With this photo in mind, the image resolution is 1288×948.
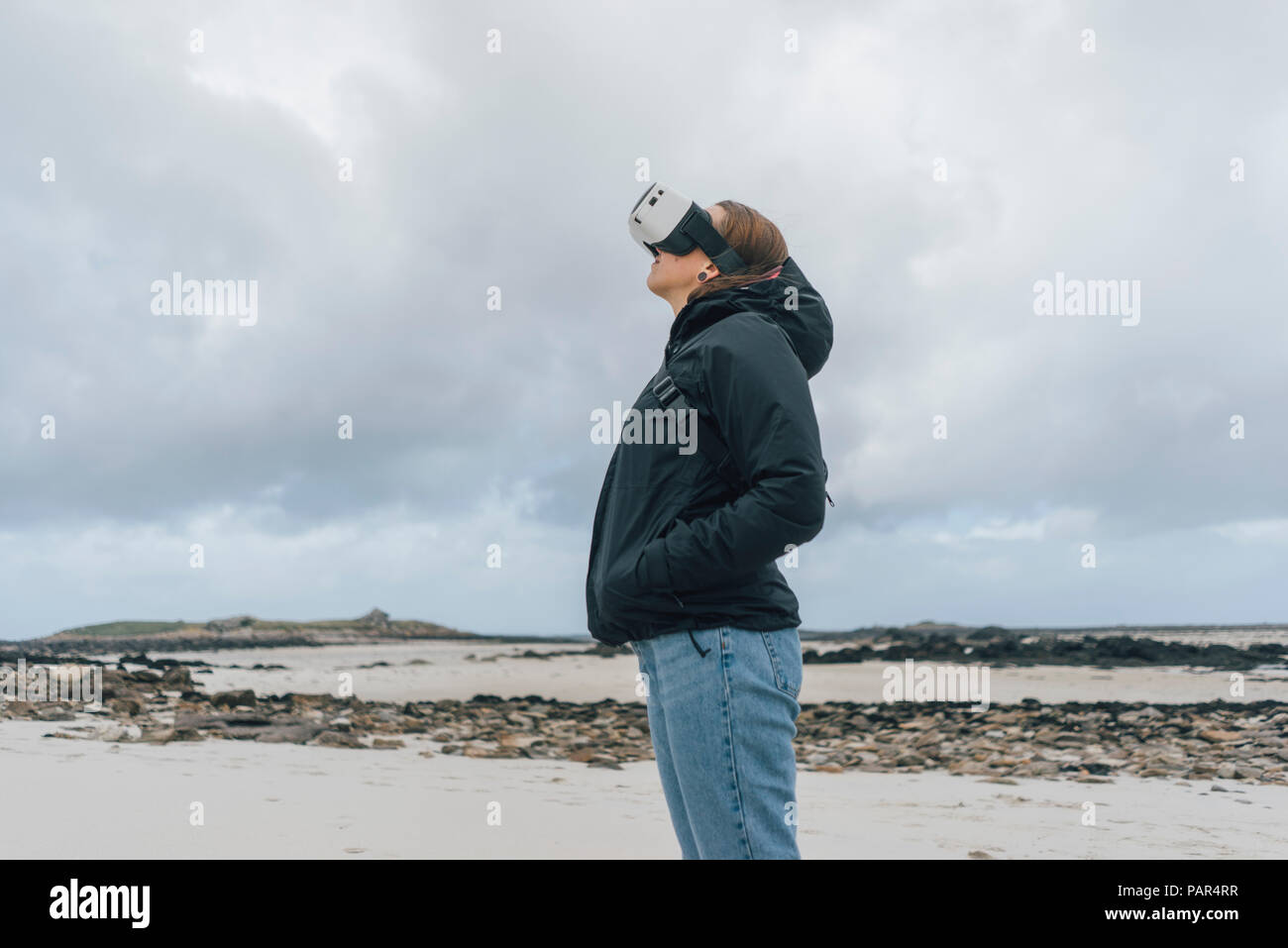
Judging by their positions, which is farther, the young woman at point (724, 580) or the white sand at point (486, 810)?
the white sand at point (486, 810)

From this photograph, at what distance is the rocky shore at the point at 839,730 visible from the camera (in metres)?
8.33

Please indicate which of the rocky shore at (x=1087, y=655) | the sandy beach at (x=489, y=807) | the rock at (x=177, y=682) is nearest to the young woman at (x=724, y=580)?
the sandy beach at (x=489, y=807)

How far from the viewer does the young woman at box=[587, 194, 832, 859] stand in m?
2.12

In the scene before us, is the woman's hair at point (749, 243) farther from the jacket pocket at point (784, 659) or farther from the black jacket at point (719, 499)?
the jacket pocket at point (784, 659)

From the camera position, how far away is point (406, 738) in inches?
378

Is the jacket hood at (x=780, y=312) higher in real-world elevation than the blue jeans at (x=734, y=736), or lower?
higher

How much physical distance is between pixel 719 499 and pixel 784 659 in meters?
0.42

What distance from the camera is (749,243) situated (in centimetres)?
255

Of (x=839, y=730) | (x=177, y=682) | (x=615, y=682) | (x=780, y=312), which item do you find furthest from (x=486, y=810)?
(x=615, y=682)

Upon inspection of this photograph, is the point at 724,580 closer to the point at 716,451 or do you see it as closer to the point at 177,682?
the point at 716,451

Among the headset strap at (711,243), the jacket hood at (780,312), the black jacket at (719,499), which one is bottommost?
the black jacket at (719,499)

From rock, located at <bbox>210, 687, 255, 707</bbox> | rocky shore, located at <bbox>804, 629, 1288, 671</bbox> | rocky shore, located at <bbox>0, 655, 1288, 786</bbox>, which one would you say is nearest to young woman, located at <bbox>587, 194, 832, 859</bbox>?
rocky shore, located at <bbox>0, 655, 1288, 786</bbox>

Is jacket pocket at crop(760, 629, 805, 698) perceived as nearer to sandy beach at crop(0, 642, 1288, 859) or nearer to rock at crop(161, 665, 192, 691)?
sandy beach at crop(0, 642, 1288, 859)
